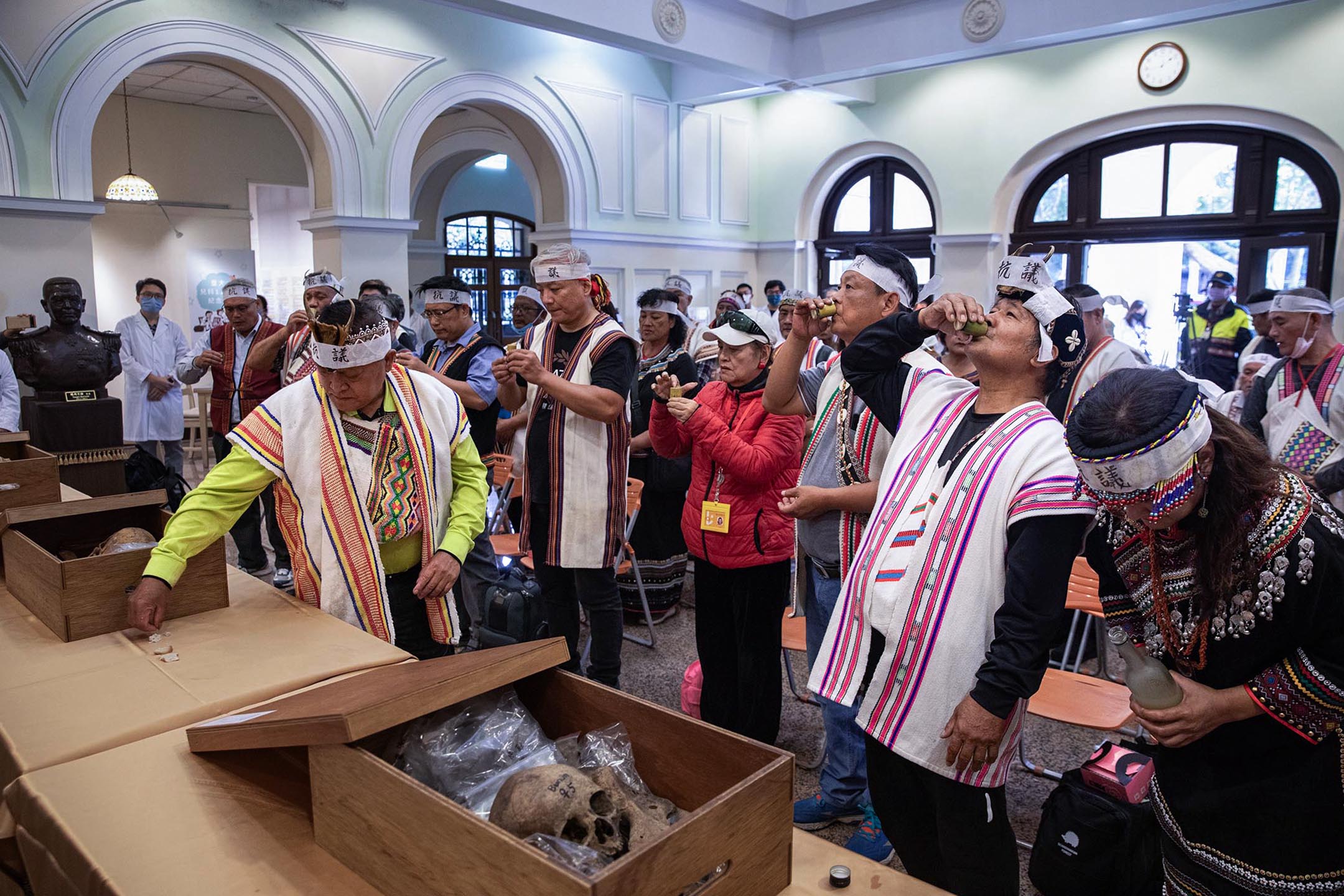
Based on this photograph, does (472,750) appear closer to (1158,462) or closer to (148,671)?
(148,671)

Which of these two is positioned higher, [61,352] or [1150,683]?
[61,352]

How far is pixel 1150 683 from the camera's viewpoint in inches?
50.3

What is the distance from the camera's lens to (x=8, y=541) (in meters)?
2.09

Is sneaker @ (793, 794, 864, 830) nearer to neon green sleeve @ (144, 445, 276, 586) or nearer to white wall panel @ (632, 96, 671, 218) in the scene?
neon green sleeve @ (144, 445, 276, 586)

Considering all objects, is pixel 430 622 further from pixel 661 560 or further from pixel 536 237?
pixel 536 237

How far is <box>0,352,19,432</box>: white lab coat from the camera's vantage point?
189 inches

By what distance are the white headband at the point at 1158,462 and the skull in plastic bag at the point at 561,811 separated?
0.75 metres

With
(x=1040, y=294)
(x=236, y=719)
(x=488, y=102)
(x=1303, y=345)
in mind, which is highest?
(x=488, y=102)

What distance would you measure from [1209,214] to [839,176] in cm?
397

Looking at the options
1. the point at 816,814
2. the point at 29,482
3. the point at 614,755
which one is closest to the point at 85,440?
the point at 29,482

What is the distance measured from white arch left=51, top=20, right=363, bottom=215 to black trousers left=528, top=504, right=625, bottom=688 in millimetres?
5199

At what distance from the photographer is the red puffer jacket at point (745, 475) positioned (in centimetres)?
262

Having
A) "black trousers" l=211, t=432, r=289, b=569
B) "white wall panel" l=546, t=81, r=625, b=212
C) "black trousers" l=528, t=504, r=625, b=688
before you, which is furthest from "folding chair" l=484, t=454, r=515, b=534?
"white wall panel" l=546, t=81, r=625, b=212

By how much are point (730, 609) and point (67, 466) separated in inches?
142
